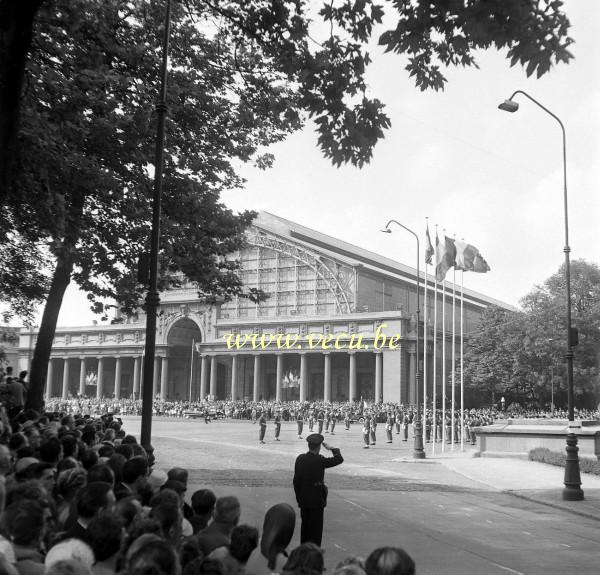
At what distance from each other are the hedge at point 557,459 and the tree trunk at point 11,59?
2335 centimetres

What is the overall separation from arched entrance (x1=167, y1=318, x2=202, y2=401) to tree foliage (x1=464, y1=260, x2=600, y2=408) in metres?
41.2

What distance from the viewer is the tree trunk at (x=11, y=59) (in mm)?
6648

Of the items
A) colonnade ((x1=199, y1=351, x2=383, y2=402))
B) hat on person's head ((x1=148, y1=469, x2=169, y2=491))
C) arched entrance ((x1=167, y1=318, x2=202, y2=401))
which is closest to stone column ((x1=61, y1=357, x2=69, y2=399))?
arched entrance ((x1=167, y1=318, x2=202, y2=401))

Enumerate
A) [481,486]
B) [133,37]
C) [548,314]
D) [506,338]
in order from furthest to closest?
1. [506,338]
2. [548,314]
3. [481,486]
4. [133,37]

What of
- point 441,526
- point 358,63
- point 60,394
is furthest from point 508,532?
point 60,394

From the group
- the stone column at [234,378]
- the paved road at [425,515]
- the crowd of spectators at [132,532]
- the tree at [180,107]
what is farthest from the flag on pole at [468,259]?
the stone column at [234,378]

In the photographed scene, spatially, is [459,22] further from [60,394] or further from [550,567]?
[60,394]

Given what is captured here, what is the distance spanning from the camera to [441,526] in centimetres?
1413

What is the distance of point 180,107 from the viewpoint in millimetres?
17797

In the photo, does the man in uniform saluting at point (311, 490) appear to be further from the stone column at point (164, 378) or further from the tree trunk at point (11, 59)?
the stone column at point (164, 378)

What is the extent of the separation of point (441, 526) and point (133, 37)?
1300cm

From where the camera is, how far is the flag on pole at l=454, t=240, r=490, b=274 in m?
36.6

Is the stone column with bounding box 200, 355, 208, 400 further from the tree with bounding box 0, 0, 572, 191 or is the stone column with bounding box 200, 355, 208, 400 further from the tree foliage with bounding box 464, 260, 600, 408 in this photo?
the tree with bounding box 0, 0, 572, 191

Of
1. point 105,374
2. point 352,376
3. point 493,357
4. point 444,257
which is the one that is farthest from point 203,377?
point 444,257
